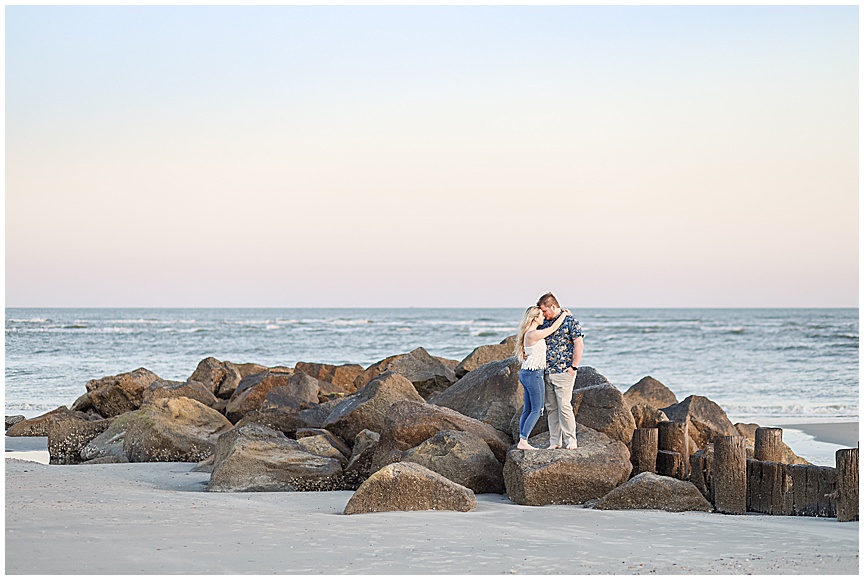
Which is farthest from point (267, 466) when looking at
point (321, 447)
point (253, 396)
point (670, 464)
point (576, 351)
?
point (253, 396)

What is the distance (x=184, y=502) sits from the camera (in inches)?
323

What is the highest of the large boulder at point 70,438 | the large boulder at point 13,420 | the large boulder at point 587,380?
the large boulder at point 587,380

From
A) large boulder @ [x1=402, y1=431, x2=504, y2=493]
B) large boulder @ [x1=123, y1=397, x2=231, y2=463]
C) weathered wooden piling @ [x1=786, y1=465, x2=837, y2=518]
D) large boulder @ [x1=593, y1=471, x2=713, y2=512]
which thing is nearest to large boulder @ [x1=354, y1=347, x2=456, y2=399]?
large boulder @ [x1=123, y1=397, x2=231, y2=463]

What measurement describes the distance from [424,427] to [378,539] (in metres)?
3.66

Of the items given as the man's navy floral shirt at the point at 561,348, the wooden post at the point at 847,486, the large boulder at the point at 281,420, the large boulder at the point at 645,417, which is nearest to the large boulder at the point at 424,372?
the large boulder at the point at 281,420

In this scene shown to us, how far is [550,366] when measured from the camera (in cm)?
993

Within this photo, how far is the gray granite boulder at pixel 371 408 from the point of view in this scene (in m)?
11.9

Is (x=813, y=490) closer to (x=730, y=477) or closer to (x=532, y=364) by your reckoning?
(x=730, y=477)

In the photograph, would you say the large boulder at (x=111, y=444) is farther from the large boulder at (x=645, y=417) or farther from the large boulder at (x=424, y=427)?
the large boulder at (x=645, y=417)

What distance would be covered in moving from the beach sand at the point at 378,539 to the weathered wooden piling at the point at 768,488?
0.24 meters

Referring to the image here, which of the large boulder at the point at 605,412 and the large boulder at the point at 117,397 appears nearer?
the large boulder at the point at 605,412

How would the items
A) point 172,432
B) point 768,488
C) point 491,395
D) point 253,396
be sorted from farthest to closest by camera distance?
point 253,396 → point 172,432 → point 491,395 → point 768,488

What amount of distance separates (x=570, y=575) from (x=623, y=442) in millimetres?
4384

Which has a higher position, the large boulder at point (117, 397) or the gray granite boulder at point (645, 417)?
the gray granite boulder at point (645, 417)
